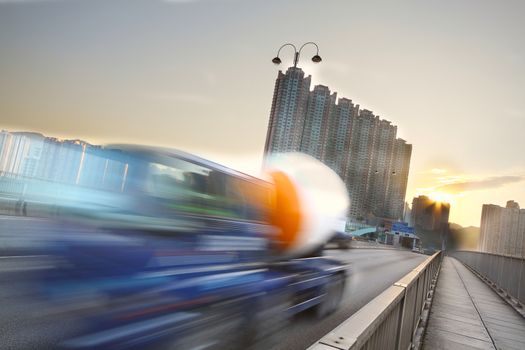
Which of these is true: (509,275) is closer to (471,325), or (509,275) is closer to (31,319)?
(471,325)

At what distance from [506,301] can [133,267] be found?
1125 centimetres

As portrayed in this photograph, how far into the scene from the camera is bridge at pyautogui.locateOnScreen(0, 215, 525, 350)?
1962 mm

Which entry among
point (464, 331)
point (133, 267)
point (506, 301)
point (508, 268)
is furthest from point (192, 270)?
point (508, 268)

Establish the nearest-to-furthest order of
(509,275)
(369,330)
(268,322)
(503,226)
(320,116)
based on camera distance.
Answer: (369,330) < (268,322) < (509,275) < (320,116) < (503,226)

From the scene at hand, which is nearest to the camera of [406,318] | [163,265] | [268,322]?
[406,318]

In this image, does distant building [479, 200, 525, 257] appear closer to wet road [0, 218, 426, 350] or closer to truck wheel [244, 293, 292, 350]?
wet road [0, 218, 426, 350]

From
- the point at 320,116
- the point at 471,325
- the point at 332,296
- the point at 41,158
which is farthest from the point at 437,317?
the point at 320,116

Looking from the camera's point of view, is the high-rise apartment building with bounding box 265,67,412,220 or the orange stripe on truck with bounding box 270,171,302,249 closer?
the orange stripe on truck with bounding box 270,171,302,249

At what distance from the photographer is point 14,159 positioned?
53.4 feet

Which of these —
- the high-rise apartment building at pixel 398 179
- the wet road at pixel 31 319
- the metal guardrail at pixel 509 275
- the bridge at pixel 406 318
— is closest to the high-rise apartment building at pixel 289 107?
the metal guardrail at pixel 509 275

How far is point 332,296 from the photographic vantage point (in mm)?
7230

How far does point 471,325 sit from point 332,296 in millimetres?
2641

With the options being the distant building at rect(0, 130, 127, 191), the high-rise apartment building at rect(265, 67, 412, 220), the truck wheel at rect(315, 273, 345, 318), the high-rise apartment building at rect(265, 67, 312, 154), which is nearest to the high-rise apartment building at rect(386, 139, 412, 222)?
the high-rise apartment building at rect(265, 67, 412, 220)

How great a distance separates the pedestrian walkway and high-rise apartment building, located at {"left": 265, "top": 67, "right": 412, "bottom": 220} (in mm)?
11000
